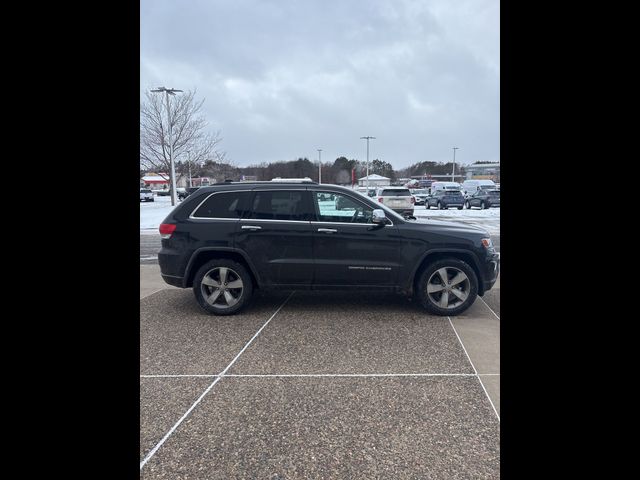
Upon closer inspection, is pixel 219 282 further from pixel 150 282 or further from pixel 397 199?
pixel 397 199

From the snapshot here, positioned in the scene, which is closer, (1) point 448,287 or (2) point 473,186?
(1) point 448,287

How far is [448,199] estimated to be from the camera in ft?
98.3

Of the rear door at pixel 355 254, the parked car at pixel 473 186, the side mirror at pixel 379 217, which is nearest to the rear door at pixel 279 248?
the rear door at pixel 355 254

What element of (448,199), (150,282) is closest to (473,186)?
(448,199)

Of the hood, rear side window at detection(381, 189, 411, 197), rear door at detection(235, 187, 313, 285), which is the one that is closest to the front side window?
rear door at detection(235, 187, 313, 285)

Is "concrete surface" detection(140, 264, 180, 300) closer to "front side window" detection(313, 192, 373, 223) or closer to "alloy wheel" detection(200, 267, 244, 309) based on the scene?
"alloy wheel" detection(200, 267, 244, 309)

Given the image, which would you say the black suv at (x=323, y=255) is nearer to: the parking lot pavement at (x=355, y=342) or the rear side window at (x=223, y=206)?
the rear side window at (x=223, y=206)

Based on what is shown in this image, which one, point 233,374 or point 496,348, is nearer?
point 233,374

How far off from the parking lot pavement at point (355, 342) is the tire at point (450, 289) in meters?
0.15

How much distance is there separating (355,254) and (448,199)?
86.3 ft

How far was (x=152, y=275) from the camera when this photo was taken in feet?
26.9
